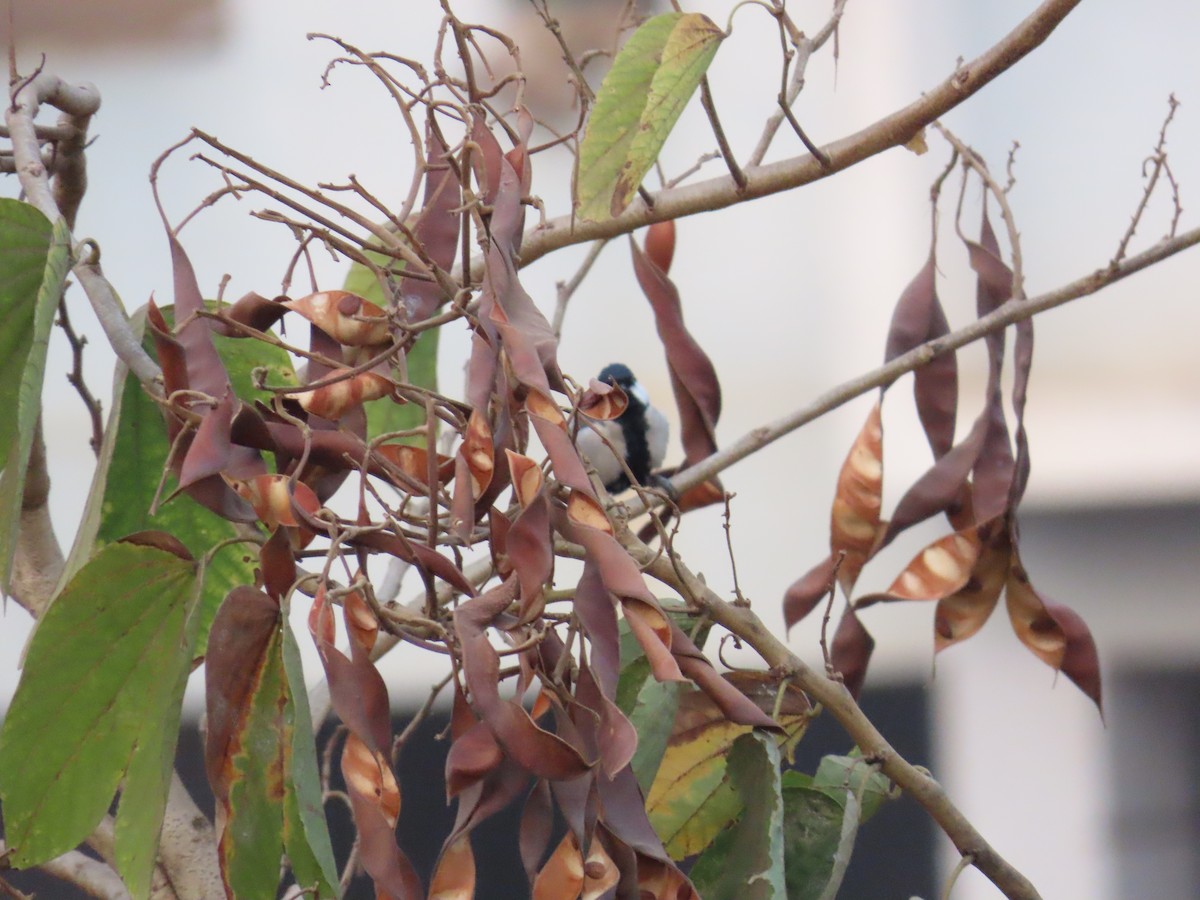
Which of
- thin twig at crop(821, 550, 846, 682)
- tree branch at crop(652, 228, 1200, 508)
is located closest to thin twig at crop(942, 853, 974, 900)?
thin twig at crop(821, 550, 846, 682)

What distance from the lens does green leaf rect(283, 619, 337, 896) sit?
50cm

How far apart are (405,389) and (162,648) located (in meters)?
0.19

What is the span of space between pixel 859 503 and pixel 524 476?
427 millimetres

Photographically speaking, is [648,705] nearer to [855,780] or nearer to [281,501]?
[855,780]

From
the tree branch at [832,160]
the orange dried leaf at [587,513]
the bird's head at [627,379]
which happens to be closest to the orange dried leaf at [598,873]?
the orange dried leaf at [587,513]

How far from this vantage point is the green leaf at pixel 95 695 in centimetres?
61

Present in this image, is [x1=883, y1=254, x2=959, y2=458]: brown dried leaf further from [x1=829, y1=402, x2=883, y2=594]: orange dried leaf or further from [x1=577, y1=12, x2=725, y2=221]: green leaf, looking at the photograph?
[x1=577, y1=12, x2=725, y2=221]: green leaf

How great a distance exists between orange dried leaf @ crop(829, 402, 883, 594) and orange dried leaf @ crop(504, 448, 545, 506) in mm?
409

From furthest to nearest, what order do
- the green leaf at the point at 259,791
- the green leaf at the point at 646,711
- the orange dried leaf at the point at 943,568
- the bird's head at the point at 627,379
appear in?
the bird's head at the point at 627,379 < the orange dried leaf at the point at 943,568 < the green leaf at the point at 646,711 < the green leaf at the point at 259,791

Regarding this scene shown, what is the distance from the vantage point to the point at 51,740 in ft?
2.03

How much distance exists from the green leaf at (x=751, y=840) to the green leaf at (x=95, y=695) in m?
0.27

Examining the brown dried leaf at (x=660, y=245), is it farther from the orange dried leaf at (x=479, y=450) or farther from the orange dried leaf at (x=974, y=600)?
the orange dried leaf at (x=479, y=450)

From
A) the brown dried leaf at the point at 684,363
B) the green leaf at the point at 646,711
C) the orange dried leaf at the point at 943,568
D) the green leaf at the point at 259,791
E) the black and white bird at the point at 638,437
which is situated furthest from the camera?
the black and white bird at the point at 638,437

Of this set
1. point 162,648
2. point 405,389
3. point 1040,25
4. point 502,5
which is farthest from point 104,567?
point 502,5
